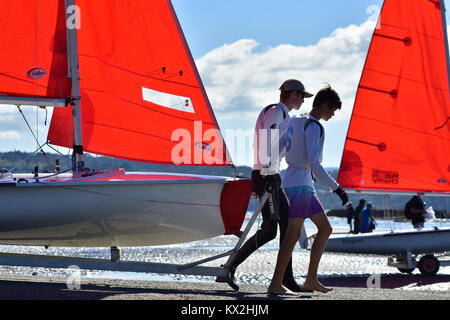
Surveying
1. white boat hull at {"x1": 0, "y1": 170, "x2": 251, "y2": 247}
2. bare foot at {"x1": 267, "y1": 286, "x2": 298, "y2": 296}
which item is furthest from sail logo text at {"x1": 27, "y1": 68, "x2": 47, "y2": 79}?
bare foot at {"x1": 267, "y1": 286, "x2": 298, "y2": 296}

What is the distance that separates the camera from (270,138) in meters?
8.68

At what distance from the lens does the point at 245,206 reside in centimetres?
984

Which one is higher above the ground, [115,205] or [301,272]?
[115,205]

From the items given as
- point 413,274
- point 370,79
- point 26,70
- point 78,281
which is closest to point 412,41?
point 370,79

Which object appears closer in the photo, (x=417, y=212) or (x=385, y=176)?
(x=417, y=212)

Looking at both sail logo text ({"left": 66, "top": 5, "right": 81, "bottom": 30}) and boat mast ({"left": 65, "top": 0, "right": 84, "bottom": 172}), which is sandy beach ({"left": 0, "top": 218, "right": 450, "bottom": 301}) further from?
sail logo text ({"left": 66, "top": 5, "right": 81, "bottom": 30})

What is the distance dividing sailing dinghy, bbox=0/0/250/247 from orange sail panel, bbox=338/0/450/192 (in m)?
8.30

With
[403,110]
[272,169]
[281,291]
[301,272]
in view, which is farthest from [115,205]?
[403,110]

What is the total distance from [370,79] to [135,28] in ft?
29.5

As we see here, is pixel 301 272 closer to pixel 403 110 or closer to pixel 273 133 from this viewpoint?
pixel 403 110

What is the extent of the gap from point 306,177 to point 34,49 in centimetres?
536

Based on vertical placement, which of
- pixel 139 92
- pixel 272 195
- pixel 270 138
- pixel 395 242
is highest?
pixel 139 92

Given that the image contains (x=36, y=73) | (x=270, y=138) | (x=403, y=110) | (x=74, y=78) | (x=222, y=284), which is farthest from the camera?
(x=403, y=110)

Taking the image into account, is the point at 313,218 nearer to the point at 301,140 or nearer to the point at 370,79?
the point at 301,140
